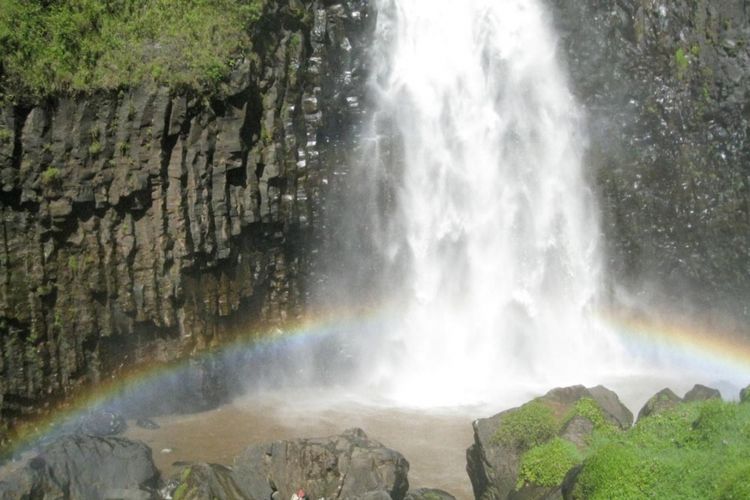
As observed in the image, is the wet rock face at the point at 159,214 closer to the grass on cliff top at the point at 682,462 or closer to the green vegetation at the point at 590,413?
the green vegetation at the point at 590,413

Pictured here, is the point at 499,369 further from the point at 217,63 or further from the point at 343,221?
the point at 217,63

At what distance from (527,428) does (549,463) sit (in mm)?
1181

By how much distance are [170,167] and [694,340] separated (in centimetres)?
1438

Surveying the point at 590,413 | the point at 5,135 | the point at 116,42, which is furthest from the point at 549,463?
the point at 116,42

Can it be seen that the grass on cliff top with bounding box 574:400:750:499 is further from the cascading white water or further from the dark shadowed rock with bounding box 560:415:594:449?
the cascading white water

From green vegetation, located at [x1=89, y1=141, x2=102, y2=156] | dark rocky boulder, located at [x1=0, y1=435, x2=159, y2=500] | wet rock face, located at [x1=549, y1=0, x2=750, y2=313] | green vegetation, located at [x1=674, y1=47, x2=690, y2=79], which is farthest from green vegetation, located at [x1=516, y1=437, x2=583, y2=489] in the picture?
green vegetation, located at [x1=674, y1=47, x2=690, y2=79]

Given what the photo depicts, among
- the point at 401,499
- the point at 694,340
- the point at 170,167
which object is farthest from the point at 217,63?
the point at 694,340

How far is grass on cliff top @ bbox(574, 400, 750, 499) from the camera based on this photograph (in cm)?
862

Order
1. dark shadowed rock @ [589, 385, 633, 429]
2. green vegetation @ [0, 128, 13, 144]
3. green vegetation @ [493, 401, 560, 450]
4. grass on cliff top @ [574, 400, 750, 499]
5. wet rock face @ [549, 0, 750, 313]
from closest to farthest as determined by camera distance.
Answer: grass on cliff top @ [574, 400, 750, 499], green vegetation @ [493, 401, 560, 450], dark shadowed rock @ [589, 385, 633, 429], green vegetation @ [0, 128, 13, 144], wet rock face @ [549, 0, 750, 313]

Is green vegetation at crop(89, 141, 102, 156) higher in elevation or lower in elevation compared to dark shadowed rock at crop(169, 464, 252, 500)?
higher

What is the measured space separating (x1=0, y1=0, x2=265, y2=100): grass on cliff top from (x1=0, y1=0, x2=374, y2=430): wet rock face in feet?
1.18

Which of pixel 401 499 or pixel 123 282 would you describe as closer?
pixel 401 499

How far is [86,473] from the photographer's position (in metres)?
12.2

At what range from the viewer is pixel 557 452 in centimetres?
1114
